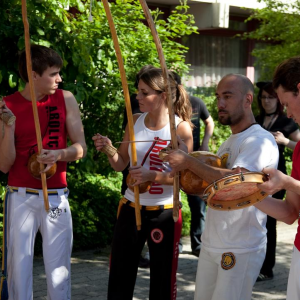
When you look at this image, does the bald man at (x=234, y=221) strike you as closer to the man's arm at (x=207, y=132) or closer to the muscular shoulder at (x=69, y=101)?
the muscular shoulder at (x=69, y=101)

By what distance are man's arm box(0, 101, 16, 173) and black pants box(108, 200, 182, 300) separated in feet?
2.87

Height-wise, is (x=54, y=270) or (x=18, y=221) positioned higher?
(x=18, y=221)

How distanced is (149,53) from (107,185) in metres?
1.86

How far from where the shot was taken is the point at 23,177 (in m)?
4.47

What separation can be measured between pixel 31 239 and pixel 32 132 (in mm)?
745

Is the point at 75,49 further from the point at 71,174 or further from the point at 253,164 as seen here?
the point at 253,164

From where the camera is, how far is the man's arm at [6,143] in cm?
434

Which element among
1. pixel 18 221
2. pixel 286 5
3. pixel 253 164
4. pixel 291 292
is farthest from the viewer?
pixel 286 5

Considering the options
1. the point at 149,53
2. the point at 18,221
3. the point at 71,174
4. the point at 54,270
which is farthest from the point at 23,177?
the point at 149,53

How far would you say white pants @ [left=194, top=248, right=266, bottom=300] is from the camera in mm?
3820

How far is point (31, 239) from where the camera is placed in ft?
14.8

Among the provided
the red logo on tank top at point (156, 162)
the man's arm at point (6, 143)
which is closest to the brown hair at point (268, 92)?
the red logo on tank top at point (156, 162)

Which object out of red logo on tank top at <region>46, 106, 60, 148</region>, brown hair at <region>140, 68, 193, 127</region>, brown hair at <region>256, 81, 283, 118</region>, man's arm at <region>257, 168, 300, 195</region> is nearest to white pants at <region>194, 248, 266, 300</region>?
man's arm at <region>257, 168, 300, 195</region>

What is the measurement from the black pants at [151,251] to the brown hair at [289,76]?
5.20ft
